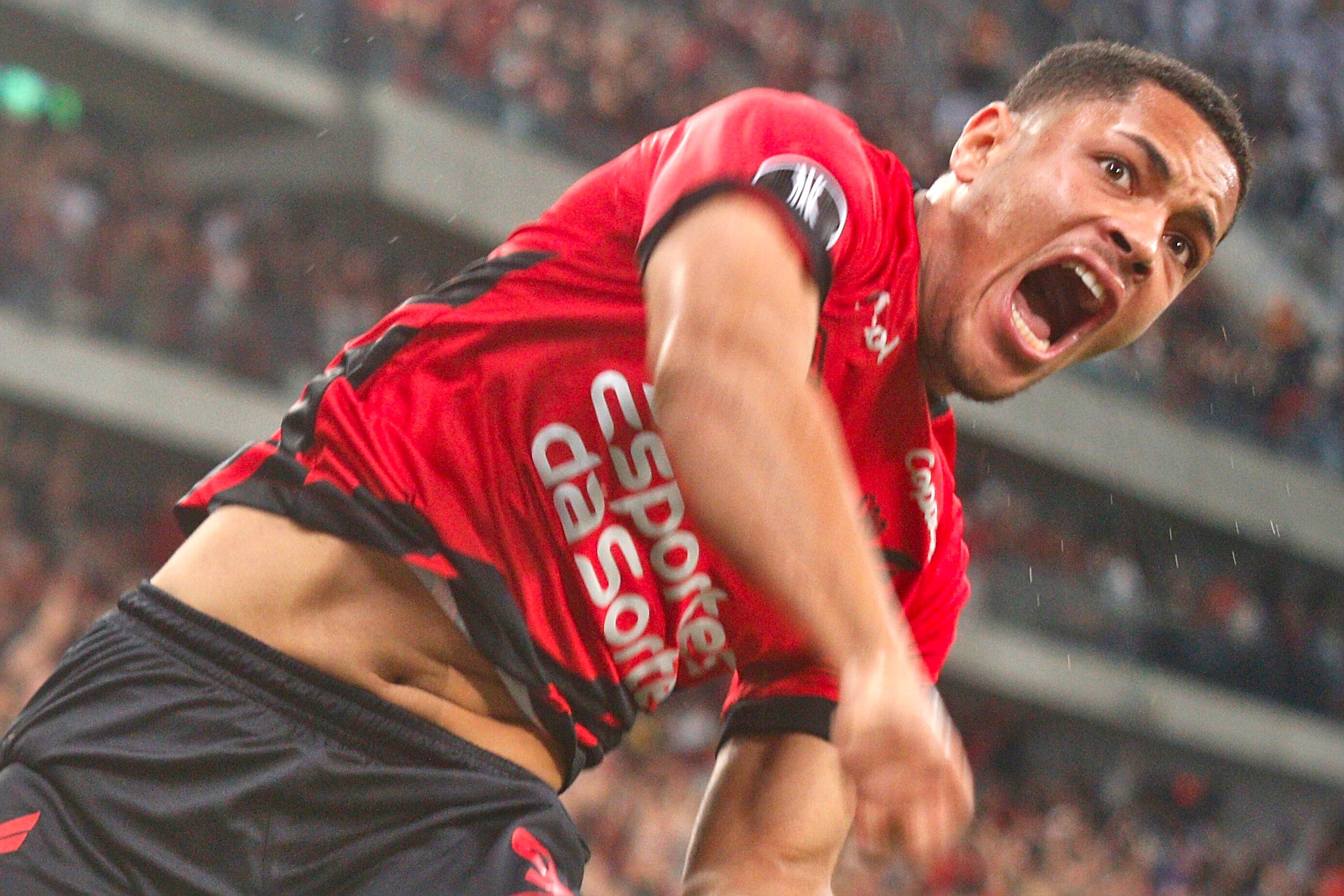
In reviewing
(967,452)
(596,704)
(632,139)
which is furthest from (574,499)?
(967,452)

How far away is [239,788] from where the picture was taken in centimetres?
227

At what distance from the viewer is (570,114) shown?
625 inches

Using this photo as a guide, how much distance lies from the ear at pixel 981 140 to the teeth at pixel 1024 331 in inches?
8.9

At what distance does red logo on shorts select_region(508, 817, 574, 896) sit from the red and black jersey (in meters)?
0.19

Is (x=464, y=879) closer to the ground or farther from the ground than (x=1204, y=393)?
farther from the ground

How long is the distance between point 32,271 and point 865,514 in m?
10.2

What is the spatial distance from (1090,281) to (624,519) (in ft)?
2.64

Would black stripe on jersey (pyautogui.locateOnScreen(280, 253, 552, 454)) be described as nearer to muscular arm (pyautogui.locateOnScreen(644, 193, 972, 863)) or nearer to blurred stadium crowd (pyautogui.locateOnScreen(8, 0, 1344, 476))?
muscular arm (pyautogui.locateOnScreen(644, 193, 972, 863))

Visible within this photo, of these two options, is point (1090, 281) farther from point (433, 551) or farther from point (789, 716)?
point (433, 551)

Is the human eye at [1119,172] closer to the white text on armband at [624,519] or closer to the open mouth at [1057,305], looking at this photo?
the open mouth at [1057,305]

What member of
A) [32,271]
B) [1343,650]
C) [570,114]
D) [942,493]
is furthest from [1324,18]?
[942,493]

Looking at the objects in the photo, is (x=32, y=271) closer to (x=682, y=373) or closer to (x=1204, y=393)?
(x=682, y=373)

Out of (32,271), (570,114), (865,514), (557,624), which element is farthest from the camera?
(570,114)

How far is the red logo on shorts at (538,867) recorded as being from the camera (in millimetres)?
2307
